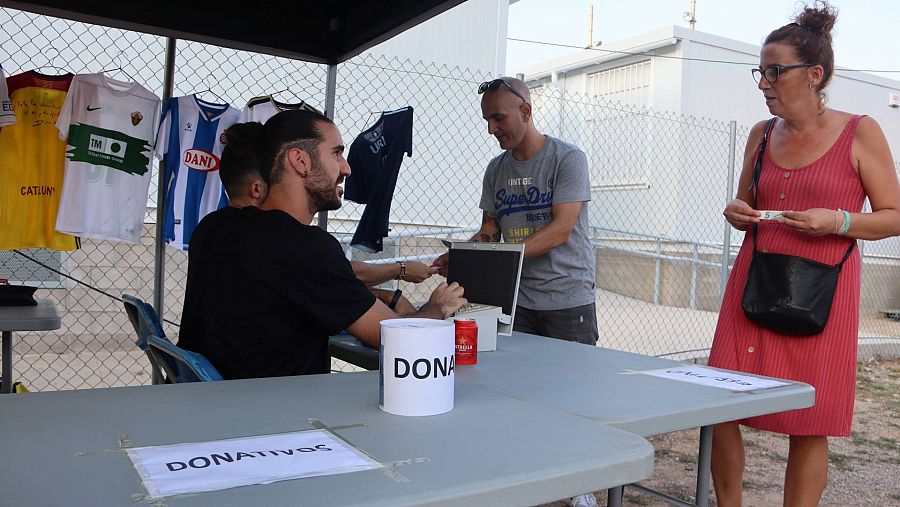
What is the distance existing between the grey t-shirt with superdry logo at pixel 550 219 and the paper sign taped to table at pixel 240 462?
1.88 meters

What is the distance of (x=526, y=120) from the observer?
300 cm

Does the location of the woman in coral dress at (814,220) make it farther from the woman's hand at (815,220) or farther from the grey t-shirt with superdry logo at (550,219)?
the grey t-shirt with superdry logo at (550,219)

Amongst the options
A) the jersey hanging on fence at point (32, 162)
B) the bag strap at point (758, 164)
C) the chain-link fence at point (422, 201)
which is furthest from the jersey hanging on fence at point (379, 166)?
the bag strap at point (758, 164)

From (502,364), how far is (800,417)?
90 cm

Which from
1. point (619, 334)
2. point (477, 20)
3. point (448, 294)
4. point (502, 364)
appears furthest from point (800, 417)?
point (477, 20)

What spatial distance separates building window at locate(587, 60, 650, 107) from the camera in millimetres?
12266

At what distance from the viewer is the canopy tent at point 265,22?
3.25 m

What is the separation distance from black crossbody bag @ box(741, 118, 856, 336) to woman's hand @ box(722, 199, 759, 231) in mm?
120

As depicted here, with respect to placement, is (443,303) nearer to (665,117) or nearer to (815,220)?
(815,220)

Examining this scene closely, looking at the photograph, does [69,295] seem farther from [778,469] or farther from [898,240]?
[898,240]

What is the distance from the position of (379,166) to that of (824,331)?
2752 mm

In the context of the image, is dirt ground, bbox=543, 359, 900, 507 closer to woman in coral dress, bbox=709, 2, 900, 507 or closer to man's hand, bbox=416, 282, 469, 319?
woman in coral dress, bbox=709, 2, 900, 507

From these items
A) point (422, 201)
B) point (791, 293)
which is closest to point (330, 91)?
point (791, 293)

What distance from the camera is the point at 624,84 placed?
41.9 feet
